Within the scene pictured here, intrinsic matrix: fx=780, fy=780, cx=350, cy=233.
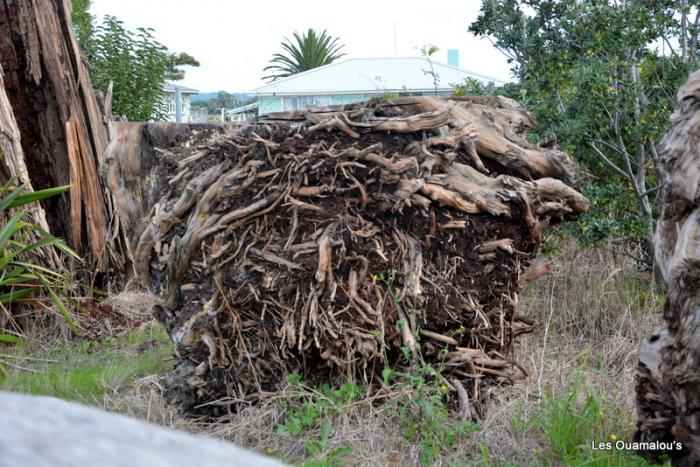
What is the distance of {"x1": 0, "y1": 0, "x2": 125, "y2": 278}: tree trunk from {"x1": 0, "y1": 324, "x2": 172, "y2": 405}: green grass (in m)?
1.49

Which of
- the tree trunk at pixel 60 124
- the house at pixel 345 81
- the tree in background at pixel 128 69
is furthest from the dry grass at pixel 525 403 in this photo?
the house at pixel 345 81

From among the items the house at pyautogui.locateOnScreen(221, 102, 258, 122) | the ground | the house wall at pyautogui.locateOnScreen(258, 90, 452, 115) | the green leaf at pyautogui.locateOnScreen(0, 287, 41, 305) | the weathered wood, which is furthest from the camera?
the house wall at pyautogui.locateOnScreen(258, 90, 452, 115)

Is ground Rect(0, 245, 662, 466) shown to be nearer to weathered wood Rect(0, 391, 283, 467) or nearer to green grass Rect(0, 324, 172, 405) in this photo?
green grass Rect(0, 324, 172, 405)

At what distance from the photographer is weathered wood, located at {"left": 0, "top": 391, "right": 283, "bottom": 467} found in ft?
3.14

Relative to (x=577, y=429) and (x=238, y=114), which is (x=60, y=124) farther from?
(x=238, y=114)

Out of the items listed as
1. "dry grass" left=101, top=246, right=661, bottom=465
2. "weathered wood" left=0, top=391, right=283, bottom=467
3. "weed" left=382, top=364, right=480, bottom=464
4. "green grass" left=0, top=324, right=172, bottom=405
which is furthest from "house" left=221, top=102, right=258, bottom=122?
"weathered wood" left=0, top=391, right=283, bottom=467

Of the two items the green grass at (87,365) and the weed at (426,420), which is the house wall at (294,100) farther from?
the weed at (426,420)

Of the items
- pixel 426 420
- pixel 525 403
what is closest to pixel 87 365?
pixel 426 420

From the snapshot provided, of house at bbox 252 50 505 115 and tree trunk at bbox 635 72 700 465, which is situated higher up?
house at bbox 252 50 505 115

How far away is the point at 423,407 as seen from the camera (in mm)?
3738

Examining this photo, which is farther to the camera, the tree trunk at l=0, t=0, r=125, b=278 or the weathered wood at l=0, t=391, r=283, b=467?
the tree trunk at l=0, t=0, r=125, b=278

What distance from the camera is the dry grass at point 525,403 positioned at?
369 cm

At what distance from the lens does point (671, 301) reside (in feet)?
10.4

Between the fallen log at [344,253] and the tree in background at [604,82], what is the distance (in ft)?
6.22
